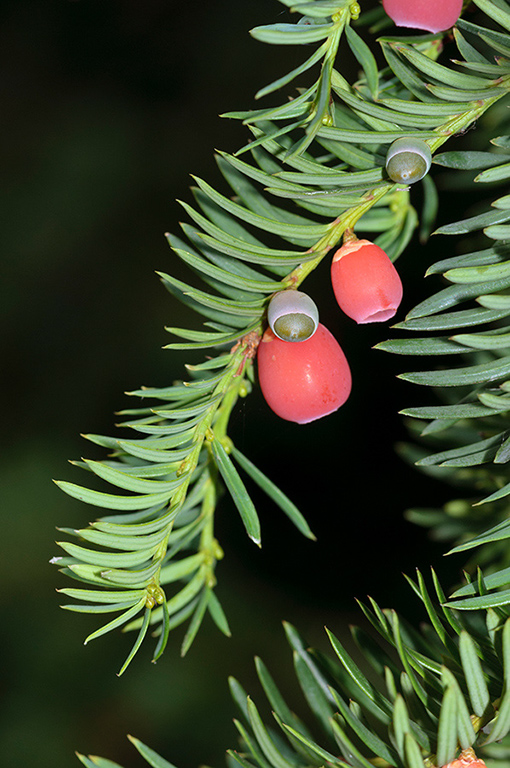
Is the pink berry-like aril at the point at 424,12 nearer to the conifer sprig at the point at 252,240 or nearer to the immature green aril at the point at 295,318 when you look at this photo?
the conifer sprig at the point at 252,240

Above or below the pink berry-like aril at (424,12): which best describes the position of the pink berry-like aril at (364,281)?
below

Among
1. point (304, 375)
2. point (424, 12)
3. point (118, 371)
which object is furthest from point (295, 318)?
point (118, 371)

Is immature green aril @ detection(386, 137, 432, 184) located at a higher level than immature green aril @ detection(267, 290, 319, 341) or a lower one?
higher

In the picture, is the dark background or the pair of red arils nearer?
the pair of red arils

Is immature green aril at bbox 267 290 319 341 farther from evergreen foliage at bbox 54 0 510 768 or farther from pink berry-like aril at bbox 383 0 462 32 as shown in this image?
pink berry-like aril at bbox 383 0 462 32

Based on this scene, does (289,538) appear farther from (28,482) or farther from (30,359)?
(30,359)

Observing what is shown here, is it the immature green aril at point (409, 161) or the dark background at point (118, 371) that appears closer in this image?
the immature green aril at point (409, 161)

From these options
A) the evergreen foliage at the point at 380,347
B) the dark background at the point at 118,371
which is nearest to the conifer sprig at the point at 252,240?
the evergreen foliage at the point at 380,347

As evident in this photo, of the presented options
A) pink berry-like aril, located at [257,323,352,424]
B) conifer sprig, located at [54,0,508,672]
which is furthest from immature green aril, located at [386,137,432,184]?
pink berry-like aril, located at [257,323,352,424]
